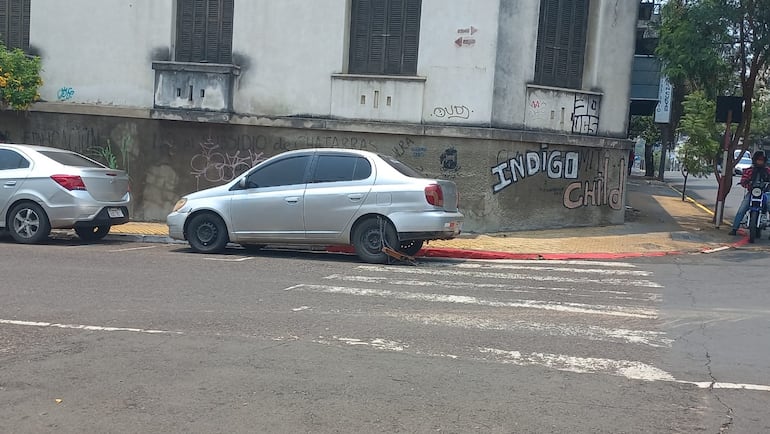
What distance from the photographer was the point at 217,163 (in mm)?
17500

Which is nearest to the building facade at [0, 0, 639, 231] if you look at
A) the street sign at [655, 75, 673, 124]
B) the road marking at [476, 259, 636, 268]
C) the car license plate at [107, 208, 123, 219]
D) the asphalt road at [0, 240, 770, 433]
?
the road marking at [476, 259, 636, 268]

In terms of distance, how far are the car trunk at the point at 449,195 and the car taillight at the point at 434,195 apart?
0.12 metres

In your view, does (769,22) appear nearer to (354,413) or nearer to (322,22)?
(322,22)

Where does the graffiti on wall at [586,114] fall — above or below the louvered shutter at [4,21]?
below

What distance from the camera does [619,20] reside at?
17328 millimetres

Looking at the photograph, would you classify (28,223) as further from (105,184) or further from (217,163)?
(217,163)

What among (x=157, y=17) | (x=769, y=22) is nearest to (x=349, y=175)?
(x=157, y=17)

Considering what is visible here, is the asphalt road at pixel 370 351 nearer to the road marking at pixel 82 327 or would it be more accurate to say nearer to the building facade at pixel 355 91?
the road marking at pixel 82 327

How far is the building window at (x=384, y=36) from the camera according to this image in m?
16.5

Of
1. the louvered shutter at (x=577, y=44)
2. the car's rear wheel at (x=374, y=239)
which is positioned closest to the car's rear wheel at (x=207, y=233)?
the car's rear wheel at (x=374, y=239)

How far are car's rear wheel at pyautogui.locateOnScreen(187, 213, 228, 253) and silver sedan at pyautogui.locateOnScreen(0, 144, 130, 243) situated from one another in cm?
178

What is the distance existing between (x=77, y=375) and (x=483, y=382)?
117 inches

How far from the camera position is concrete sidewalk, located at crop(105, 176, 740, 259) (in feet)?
44.7

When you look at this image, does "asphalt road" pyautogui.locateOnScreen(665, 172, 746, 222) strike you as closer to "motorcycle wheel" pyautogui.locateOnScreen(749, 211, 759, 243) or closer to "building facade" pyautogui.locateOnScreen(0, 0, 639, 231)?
"motorcycle wheel" pyautogui.locateOnScreen(749, 211, 759, 243)
